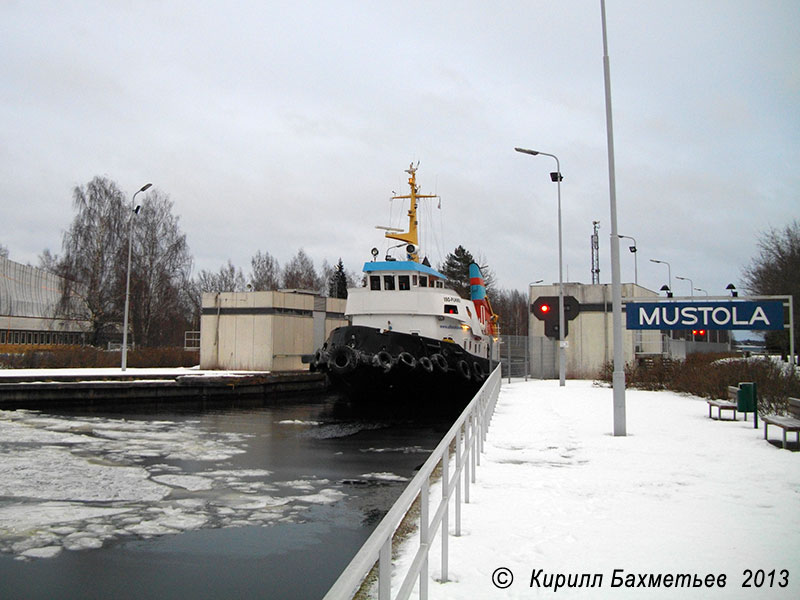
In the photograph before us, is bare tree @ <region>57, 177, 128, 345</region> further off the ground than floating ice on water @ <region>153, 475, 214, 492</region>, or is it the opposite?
bare tree @ <region>57, 177, 128, 345</region>

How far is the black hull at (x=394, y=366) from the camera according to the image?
20406mm

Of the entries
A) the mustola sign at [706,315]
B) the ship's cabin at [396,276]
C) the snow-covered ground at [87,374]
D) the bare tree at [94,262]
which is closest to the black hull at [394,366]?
the ship's cabin at [396,276]

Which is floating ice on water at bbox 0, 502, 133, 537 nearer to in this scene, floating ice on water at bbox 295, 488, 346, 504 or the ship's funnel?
floating ice on water at bbox 295, 488, 346, 504

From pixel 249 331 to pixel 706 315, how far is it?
26.0 meters

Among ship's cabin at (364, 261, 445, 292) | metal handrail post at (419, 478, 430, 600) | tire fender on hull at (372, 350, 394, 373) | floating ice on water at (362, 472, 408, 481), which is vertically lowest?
floating ice on water at (362, 472, 408, 481)

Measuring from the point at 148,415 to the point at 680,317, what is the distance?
15158 millimetres

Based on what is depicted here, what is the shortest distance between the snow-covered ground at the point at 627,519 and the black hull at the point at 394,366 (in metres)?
9.42

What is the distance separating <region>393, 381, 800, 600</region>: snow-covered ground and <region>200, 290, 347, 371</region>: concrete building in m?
26.0

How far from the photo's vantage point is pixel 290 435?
54.1ft

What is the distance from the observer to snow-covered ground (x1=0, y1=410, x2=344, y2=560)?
7.43 m

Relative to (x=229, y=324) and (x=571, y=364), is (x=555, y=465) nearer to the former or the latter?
(x=571, y=364)

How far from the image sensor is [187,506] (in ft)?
28.1

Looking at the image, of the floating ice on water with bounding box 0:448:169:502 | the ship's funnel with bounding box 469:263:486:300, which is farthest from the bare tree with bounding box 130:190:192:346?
the floating ice on water with bounding box 0:448:169:502

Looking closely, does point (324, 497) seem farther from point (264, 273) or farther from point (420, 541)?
point (264, 273)
